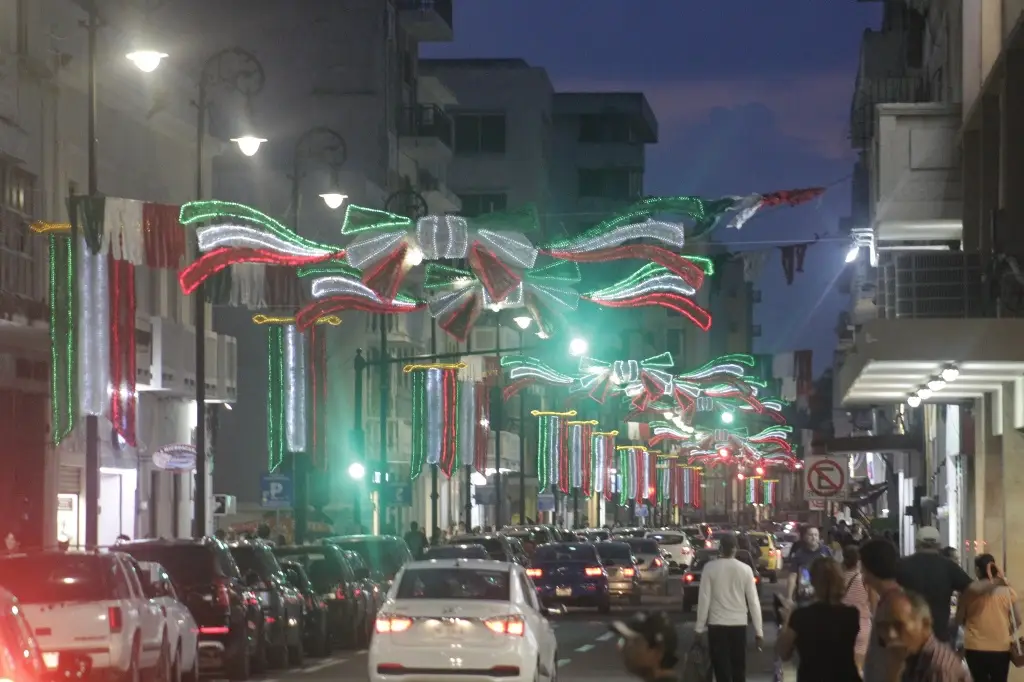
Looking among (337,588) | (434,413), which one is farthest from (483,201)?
(337,588)

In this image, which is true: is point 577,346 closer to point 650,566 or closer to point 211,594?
point 650,566

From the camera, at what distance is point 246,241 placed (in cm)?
3111

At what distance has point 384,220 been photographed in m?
32.0

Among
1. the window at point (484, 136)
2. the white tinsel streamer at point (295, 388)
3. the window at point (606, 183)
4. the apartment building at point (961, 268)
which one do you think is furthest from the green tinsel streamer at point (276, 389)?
the window at point (606, 183)

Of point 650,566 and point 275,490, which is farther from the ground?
point 275,490

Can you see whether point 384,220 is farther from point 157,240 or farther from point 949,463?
point 949,463

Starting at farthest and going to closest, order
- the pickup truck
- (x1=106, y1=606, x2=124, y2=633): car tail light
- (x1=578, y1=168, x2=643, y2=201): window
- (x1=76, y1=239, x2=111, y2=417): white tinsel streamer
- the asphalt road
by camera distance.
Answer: (x1=578, y1=168, x2=643, y2=201): window
(x1=76, y1=239, x2=111, y2=417): white tinsel streamer
the asphalt road
(x1=106, y1=606, x2=124, y2=633): car tail light
the pickup truck

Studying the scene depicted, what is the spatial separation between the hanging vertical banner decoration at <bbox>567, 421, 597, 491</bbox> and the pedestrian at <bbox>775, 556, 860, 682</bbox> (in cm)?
6891

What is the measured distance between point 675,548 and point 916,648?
56.3 metres

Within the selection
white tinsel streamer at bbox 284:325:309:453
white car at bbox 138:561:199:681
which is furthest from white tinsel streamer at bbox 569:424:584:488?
white car at bbox 138:561:199:681

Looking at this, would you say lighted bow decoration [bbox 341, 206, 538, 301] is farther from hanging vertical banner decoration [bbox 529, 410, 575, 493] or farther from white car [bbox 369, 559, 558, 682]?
hanging vertical banner decoration [bbox 529, 410, 575, 493]

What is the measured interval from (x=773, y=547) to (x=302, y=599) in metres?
39.6

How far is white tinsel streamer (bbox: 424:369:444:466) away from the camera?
187 ft

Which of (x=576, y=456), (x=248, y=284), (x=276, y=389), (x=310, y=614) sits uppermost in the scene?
(x=248, y=284)
